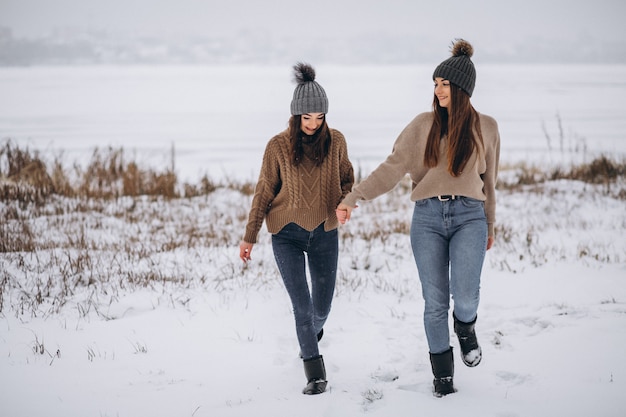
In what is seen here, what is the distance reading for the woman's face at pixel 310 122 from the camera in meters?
3.82

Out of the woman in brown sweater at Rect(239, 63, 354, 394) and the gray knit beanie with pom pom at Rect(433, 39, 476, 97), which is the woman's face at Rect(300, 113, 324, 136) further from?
the gray knit beanie with pom pom at Rect(433, 39, 476, 97)

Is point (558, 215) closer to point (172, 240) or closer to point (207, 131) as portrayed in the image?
point (172, 240)

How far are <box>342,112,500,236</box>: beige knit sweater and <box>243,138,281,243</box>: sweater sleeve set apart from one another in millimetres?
521

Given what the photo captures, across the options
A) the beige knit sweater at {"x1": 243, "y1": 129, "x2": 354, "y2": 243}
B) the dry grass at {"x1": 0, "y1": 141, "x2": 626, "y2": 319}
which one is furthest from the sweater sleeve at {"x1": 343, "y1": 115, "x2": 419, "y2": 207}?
the dry grass at {"x1": 0, "y1": 141, "x2": 626, "y2": 319}

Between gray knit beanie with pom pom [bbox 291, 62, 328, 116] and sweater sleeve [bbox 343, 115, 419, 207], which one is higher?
gray knit beanie with pom pom [bbox 291, 62, 328, 116]

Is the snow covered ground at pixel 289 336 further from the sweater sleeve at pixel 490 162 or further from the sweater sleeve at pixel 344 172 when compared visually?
the sweater sleeve at pixel 344 172

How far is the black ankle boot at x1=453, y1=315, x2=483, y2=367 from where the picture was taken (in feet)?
12.1

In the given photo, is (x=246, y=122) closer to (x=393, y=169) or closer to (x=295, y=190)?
(x=295, y=190)

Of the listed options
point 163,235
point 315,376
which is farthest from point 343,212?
point 163,235

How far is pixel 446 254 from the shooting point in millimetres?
3588

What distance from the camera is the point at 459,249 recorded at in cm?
347

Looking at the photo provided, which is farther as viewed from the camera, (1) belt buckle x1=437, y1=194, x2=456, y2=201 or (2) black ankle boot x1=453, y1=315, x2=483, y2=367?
(2) black ankle boot x1=453, y1=315, x2=483, y2=367

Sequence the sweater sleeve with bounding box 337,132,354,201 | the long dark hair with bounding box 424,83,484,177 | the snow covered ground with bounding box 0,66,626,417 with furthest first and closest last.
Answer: the sweater sleeve with bounding box 337,132,354,201
the snow covered ground with bounding box 0,66,626,417
the long dark hair with bounding box 424,83,484,177

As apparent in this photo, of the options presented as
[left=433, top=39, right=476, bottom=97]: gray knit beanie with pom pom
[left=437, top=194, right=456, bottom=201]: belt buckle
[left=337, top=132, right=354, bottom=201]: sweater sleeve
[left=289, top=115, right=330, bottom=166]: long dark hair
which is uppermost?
[left=433, top=39, right=476, bottom=97]: gray knit beanie with pom pom
